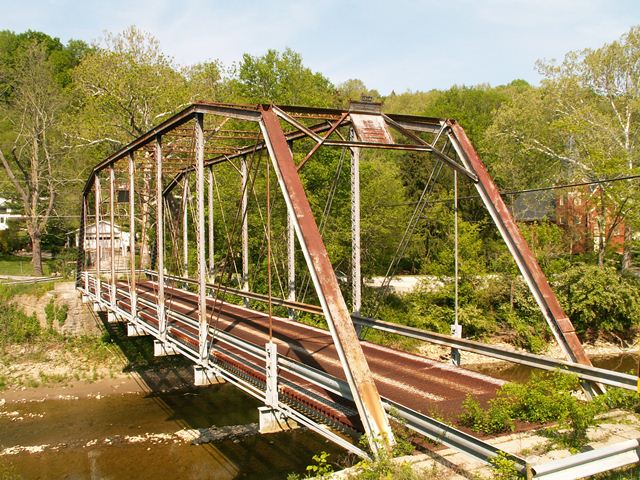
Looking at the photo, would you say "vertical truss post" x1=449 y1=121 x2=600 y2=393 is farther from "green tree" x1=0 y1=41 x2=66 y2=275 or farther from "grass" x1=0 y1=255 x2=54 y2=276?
"grass" x1=0 y1=255 x2=54 y2=276

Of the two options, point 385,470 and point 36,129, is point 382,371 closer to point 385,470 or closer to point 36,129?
point 385,470

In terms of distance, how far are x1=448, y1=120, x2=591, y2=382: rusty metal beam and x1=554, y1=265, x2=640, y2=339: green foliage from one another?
19.1m

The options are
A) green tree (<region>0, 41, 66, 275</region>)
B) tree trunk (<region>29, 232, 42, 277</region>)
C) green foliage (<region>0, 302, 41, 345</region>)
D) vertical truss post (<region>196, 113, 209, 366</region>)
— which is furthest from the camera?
tree trunk (<region>29, 232, 42, 277</region>)

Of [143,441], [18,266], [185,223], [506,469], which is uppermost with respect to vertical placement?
[185,223]

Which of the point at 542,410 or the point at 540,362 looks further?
the point at 540,362

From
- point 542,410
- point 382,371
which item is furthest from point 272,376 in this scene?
point 542,410

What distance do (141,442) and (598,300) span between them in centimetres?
1975

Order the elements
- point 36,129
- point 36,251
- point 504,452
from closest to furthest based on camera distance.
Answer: point 504,452, point 36,129, point 36,251

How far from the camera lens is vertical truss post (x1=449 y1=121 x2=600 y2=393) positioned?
7.25m

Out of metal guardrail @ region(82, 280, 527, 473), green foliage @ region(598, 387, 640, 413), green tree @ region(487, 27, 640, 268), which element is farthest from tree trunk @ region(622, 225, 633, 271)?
metal guardrail @ region(82, 280, 527, 473)

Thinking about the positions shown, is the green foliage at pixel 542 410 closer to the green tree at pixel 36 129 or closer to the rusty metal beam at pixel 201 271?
the rusty metal beam at pixel 201 271

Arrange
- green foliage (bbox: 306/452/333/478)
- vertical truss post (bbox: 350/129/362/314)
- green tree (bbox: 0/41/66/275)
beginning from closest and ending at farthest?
green foliage (bbox: 306/452/333/478)
vertical truss post (bbox: 350/129/362/314)
green tree (bbox: 0/41/66/275)

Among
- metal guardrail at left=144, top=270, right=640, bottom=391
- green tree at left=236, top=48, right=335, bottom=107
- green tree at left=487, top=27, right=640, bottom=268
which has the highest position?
green tree at left=236, top=48, right=335, bottom=107

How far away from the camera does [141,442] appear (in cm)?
1631
